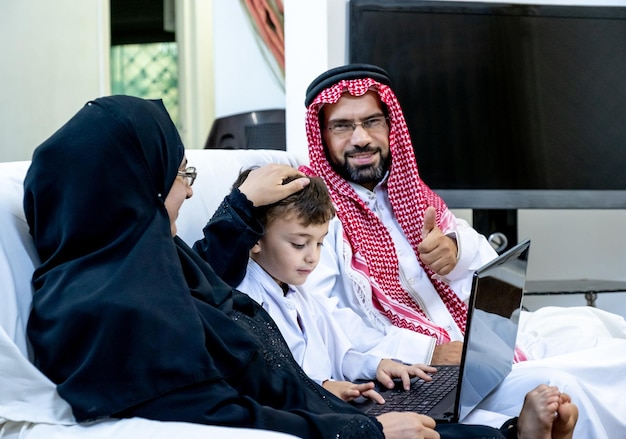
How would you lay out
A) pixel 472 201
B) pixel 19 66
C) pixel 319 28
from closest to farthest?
pixel 319 28, pixel 472 201, pixel 19 66

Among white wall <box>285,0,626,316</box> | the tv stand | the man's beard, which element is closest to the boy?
the man's beard

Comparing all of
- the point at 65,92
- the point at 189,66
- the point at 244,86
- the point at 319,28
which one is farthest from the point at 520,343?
the point at 65,92

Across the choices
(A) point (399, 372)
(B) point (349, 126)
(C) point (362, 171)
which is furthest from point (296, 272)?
(B) point (349, 126)

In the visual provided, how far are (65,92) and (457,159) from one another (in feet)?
14.3

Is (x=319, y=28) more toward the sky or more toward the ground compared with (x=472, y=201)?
more toward the sky

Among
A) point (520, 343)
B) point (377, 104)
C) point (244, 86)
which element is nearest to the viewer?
point (520, 343)

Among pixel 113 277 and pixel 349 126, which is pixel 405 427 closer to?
pixel 113 277

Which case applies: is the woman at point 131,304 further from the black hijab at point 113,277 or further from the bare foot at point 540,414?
the bare foot at point 540,414

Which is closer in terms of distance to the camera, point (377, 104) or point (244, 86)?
point (377, 104)

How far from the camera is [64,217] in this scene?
163 cm

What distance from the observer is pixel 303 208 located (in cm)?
224

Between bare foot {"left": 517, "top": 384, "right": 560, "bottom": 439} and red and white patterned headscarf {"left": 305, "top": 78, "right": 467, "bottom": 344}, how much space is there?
634mm

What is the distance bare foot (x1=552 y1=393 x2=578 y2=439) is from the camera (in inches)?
81.9

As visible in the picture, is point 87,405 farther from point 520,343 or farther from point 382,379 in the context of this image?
point 520,343
